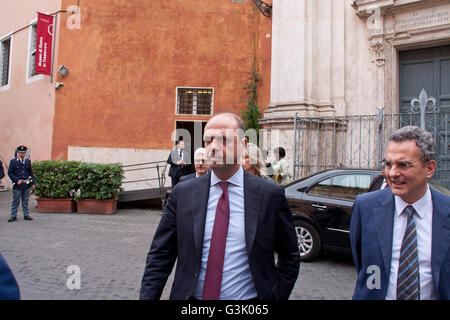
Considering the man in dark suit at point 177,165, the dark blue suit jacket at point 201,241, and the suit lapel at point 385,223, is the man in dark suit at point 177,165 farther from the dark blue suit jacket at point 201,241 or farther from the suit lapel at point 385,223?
the suit lapel at point 385,223

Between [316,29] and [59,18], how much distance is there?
10263 millimetres

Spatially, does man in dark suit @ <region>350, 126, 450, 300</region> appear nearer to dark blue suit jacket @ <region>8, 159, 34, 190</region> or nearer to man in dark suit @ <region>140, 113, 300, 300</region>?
man in dark suit @ <region>140, 113, 300, 300</region>

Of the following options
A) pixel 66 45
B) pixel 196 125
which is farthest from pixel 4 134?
pixel 196 125

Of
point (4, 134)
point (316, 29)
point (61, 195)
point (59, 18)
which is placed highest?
point (59, 18)

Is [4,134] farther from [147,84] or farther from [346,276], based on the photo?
[346,276]

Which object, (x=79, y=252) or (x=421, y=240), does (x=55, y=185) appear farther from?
(x=421, y=240)

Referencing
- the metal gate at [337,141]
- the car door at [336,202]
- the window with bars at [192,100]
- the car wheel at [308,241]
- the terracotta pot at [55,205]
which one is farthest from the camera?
the window with bars at [192,100]

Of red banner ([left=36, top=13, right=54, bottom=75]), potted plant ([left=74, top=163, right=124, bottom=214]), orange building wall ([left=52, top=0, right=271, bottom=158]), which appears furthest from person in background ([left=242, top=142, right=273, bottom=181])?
red banner ([left=36, top=13, right=54, bottom=75])

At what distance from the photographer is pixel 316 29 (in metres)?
A: 11.9

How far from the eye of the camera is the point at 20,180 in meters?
10.2

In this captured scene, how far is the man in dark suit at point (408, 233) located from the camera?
2.01 metres

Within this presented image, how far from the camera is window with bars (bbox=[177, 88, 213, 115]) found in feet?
48.1

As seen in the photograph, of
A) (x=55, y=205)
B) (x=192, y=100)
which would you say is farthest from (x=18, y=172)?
(x=192, y=100)

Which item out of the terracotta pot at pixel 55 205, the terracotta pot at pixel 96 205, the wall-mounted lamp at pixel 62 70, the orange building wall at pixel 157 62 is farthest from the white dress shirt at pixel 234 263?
the wall-mounted lamp at pixel 62 70
